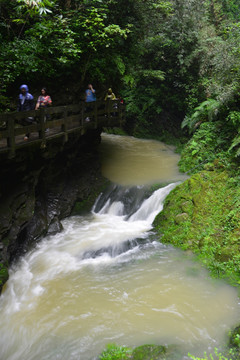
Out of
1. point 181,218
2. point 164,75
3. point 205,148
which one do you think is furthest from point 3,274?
point 164,75

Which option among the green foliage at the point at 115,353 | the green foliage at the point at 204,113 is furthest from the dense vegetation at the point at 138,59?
the green foliage at the point at 115,353

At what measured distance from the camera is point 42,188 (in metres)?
12.2

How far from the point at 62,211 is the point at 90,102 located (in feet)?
16.1

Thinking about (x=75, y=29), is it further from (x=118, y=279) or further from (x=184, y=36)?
(x=184, y=36)

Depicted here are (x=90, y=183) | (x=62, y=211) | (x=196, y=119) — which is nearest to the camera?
(x=62, y=211)

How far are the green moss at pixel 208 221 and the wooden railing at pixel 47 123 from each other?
480 cm

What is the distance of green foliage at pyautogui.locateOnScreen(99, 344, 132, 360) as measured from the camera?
5.55 metres

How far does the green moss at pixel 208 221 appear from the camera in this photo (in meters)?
8.34

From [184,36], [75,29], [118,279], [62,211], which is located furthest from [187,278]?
[184,36]

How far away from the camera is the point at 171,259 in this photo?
→ 8883 millimetres

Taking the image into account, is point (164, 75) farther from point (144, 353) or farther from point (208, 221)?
point (144, 353)

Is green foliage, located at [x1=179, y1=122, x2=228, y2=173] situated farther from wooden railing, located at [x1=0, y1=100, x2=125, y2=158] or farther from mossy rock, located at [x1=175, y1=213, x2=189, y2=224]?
wooden railing, located at [x1=0, y1=100, x2=125, y2=158]

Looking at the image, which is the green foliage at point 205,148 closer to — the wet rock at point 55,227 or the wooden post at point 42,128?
the wet rock at point 55,227

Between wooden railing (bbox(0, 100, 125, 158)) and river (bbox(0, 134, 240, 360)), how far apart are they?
3.72m
